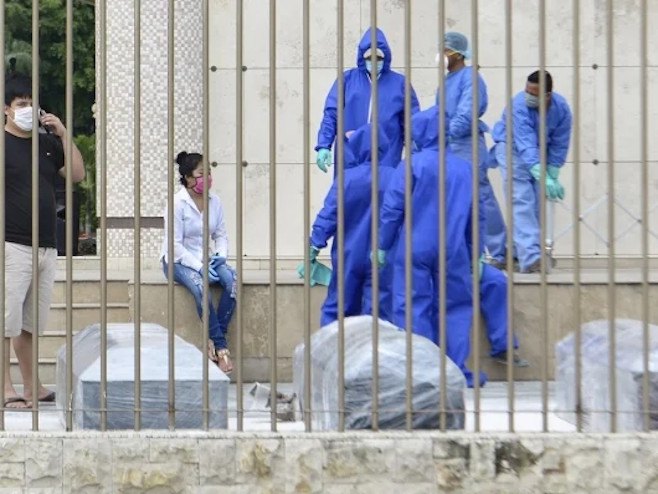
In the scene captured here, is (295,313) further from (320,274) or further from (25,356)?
(25,356)

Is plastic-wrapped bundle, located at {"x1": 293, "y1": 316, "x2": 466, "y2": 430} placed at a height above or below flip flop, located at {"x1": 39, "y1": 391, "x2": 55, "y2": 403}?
above

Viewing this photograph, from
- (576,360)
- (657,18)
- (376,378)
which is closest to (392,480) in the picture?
(376,378)

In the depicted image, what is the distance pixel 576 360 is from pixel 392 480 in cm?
89

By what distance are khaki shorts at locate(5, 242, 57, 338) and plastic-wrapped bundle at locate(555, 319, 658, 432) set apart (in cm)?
261

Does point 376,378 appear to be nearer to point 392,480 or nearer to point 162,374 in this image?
point 392,480

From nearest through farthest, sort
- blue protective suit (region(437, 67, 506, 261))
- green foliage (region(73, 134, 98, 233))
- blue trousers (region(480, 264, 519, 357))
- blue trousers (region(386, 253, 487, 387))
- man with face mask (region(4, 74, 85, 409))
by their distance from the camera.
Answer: man with face mask (region(4, 74, 85, 409)), blue trousers (region(386, 253, 487, 387)), blue trousers (region(480, 264, 519, 357)), blue protective suit (region(437, 67, 506, 261)), green foliage (region(73, 134, 98, 233))

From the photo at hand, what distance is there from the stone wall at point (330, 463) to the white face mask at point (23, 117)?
6.02ft

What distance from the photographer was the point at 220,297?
10.4m

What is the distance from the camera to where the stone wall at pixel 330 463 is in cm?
673

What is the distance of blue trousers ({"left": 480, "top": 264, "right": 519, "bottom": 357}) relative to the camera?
9.45 meters

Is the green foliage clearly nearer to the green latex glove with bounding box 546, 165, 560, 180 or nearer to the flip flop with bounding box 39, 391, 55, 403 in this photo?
the green latex glove with bounding box 546, 165, 560, 180

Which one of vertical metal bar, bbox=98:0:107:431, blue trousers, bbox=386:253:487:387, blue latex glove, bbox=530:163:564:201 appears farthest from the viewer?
blue latex glove, bbox=530:163:564:201

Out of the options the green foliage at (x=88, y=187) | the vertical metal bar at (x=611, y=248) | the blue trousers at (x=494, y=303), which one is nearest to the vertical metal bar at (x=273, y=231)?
the vertical metal bar at (x=611, y=248)

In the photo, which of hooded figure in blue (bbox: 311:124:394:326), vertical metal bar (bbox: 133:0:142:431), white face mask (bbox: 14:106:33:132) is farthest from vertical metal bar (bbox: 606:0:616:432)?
white face mask (bbox: 14:106:33:132)
